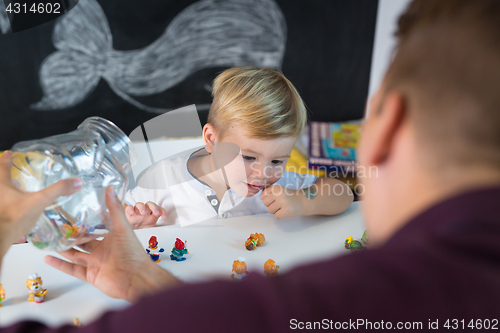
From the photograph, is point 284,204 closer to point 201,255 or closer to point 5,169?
point 201,255

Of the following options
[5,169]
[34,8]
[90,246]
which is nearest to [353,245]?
[90,246]

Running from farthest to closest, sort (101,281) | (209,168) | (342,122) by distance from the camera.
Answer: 1. (342,122)
2. (209,168)
3. (101,281)

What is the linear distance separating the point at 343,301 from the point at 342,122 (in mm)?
2303

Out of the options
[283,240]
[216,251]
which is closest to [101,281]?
[216,251]

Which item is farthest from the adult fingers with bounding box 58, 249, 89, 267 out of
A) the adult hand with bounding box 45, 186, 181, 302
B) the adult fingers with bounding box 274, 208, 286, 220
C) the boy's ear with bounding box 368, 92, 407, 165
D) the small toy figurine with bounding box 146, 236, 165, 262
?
the boy's ear with bounding box 368, 92, 407, 165

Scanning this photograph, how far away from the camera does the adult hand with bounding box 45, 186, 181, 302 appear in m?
0.61

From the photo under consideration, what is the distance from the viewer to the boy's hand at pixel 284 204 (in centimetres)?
92

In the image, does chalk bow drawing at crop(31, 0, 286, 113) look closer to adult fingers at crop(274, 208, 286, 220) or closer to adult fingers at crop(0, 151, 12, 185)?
adult fingers at crop(274, 208, 286, 220)

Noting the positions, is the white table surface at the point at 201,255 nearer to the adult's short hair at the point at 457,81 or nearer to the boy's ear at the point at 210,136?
the adult's short hair at the point at 457,81

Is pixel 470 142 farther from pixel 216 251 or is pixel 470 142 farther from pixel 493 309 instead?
pixel 216 251

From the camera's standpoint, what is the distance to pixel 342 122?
246cm

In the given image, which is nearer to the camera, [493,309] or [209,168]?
[493,309]

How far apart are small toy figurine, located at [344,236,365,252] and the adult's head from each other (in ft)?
1.38

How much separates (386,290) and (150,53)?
6.36 feet
